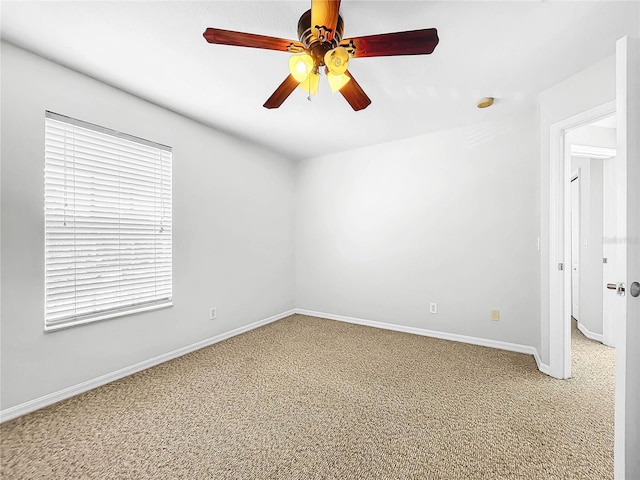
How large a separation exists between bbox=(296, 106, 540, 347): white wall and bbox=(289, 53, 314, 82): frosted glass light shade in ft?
7.83

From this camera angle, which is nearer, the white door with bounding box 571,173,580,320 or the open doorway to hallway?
the open doorway to hallway

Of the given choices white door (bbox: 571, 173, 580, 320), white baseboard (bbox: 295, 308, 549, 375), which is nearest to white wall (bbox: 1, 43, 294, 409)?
white baseboard (bbox: 295, 308, 549, 375)

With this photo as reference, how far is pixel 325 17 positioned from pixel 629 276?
1642 millimetres

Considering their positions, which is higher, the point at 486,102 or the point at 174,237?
the point at 486,102

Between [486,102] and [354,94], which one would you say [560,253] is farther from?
[354,94]

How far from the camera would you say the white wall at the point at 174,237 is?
1817 millimetres

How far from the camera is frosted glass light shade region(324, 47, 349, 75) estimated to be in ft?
4.31

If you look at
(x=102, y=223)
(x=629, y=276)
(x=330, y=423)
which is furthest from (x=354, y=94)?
(x=102, y=223)

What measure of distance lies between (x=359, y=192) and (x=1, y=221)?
3398 mm

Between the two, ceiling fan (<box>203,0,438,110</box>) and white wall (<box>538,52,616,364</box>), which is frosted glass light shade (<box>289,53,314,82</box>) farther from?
white wall (<box>538,52,616,364</box>)

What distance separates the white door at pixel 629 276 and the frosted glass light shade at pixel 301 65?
1265 millimetres

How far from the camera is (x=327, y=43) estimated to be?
4.44ft

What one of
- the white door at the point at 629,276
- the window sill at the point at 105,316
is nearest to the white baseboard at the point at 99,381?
the window sill at the point at 105,316

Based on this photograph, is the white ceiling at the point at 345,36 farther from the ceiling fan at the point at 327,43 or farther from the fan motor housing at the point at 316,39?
the ceiling fan at the point at 327,43
